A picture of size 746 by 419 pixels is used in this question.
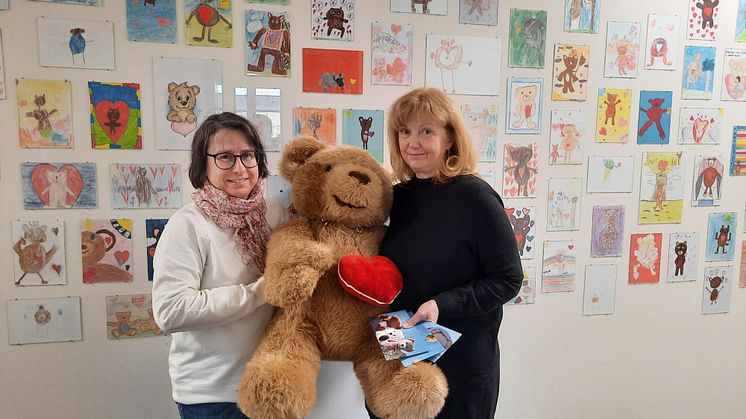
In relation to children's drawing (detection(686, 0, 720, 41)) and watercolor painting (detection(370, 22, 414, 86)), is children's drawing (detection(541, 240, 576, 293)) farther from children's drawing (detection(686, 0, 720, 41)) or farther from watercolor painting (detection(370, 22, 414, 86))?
children's drawing (detection(686, 0, 720, 41))

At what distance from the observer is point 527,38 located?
2.12 meters

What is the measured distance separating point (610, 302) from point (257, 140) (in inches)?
70.9

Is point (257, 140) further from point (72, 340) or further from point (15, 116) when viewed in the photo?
point (72, 340)

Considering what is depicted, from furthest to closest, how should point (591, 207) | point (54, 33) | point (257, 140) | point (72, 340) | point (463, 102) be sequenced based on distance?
point (591, 207) → point (463, 102) → point (72, 340) → point (54, 33) → point (257, 140)

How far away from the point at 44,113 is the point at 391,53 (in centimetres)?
125

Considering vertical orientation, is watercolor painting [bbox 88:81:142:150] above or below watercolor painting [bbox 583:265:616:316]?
above

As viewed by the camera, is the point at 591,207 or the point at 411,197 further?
the point at 591,207

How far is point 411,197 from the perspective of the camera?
4.85 ft

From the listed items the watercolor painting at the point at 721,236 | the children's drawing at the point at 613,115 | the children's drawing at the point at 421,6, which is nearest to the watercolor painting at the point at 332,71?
the children's drawing at the point at 421,6

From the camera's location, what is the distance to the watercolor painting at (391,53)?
198cm

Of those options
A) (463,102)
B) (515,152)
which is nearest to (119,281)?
(463,102)

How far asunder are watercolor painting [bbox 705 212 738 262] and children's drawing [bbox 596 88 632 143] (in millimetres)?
642

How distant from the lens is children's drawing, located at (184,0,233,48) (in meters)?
1.81

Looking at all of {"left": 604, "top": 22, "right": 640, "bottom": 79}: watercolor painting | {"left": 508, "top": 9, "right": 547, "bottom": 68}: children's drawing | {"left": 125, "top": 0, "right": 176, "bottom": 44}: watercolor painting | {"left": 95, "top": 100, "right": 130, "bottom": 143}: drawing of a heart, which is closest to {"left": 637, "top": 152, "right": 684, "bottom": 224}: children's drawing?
{"left": 604, "top": 22, "right": 640, "bottom": 79}: watercolor painting
